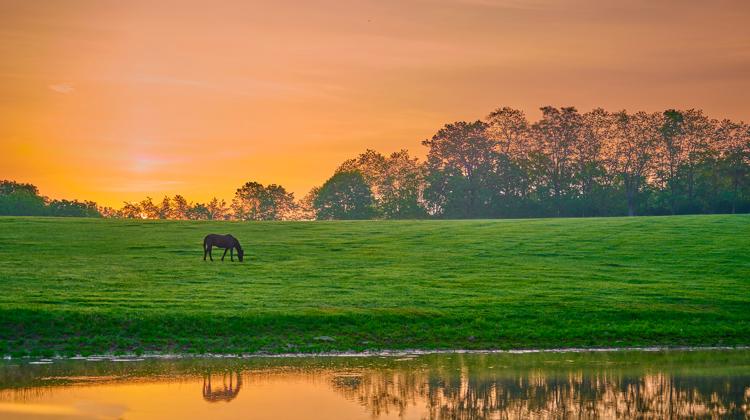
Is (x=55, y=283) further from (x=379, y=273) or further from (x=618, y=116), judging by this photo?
(x=618, y=116)

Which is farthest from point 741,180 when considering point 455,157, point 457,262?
point 457,262

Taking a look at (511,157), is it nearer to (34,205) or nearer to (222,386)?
(34,205)

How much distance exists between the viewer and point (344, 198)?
499 feet

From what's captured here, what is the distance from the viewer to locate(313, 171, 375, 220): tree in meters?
150

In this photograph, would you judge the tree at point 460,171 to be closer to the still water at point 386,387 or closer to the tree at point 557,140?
the tree at point 557,140

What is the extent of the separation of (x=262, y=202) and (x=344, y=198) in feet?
112

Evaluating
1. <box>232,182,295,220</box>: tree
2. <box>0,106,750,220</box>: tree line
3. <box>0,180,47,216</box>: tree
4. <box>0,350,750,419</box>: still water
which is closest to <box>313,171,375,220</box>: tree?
<box>0,106,750,220</box>: tree line

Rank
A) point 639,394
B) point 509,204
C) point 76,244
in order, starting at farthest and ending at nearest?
point 509,204 < point 76,244 < point 639,394

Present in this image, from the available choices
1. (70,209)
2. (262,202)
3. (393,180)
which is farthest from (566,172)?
(70,209)

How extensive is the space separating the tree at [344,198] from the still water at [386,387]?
383 feet

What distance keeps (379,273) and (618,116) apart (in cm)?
9725

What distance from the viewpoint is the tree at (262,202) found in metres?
179

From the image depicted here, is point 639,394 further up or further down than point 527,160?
further down

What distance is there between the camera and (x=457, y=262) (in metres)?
58.7
